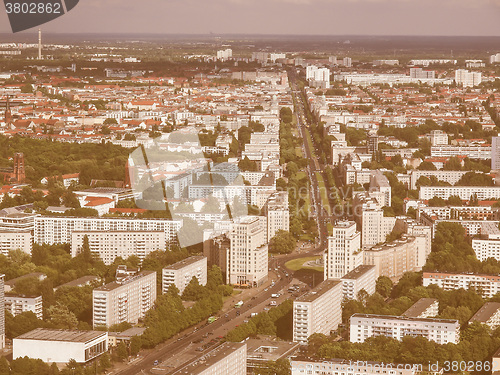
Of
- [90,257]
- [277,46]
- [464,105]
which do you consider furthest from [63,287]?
[277,46]

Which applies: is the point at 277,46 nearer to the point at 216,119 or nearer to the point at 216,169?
the point at 216,119

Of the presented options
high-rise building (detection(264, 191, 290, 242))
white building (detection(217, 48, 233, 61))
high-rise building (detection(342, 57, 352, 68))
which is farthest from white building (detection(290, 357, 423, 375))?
high-rise building (detection(342, 57, 352, 68))

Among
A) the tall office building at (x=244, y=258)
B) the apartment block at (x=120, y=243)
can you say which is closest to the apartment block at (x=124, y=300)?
the tall office building at (x=244, y=258)

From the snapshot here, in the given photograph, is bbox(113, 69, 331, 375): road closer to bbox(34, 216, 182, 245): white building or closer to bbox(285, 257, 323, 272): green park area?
bbox(285, 257, 323, 272): green park area

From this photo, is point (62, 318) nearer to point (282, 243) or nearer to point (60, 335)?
point (60, 335)

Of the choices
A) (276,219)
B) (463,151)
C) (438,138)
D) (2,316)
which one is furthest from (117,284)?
(438,138)

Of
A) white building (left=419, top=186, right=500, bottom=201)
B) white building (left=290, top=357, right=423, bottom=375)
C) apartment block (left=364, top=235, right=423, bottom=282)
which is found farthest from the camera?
white building (left=419, top=186, right=500, bottom=201)
